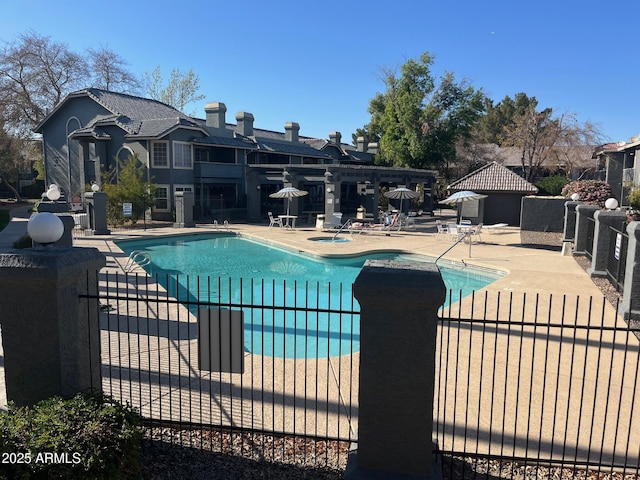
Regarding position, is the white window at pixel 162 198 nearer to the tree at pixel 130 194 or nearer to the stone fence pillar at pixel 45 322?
the tree at pixel 130 194

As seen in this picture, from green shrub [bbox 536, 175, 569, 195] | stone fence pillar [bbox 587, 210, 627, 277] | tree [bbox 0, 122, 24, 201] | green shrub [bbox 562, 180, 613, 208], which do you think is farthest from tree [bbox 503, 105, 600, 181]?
tree [bbox 0, 122, 24, 201]

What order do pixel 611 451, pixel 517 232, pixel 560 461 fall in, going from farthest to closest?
pixel 517 232 < pixel 611 451 < pixel 560 461

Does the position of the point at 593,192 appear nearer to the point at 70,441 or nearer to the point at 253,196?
the point at 253,196

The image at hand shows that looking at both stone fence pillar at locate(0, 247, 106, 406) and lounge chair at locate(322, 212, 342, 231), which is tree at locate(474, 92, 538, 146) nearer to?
lounge chair at locate(322, 212, 342, 231)

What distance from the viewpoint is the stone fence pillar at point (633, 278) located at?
9242 mm

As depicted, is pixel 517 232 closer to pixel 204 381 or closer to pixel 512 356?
pixel 512 356

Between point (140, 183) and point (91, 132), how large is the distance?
617 centimetres

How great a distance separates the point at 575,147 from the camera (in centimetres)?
4375

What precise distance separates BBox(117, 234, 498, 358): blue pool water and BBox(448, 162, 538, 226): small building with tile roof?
531 inches

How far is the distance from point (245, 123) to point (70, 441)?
125ft

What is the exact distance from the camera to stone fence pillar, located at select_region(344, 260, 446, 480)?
3.88 meters

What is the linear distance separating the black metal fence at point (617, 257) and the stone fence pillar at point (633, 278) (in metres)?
2.13

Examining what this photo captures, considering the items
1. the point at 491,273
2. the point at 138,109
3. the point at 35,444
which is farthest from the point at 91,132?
the point at 35,444

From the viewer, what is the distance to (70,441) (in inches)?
150
